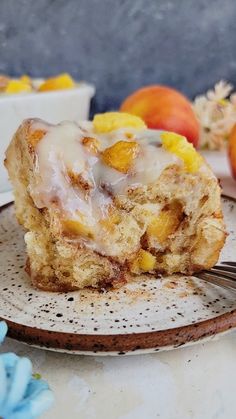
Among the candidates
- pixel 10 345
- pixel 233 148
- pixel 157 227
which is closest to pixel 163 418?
pixel 10 345

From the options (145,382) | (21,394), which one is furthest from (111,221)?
(21,394)

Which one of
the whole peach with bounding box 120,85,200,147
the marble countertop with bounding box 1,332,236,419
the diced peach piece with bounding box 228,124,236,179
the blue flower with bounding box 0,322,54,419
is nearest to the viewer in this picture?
the blue flower with bounding box 0,322,54,419

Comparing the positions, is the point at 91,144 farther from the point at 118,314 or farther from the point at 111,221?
the point at 118,314

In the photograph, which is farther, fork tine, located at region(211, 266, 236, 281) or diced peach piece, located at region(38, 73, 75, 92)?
diced peach piece, located at region(38, 73, 75, 92)

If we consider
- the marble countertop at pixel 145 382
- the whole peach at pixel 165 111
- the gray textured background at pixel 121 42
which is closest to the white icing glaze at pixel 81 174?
the marble countertop at pixel 145 382

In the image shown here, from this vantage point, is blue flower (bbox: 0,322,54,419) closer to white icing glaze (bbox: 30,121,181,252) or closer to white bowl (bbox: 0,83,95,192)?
white icing glaze (bbox: 30,121,181,252)

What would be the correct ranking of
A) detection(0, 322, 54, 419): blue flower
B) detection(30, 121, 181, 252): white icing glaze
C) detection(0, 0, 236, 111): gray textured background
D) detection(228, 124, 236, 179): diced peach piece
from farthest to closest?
detection(0, 0, 236, 111): gray textured background
detection(228, 124, 236, 179): diced peach piece
detection(30, 121, 181, 252): white icing glaze
detection(0, 322, 54, 419): blue flower

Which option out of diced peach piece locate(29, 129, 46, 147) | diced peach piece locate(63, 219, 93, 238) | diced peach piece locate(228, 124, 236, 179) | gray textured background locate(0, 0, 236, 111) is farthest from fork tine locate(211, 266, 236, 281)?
gray textured background locate(0, 0, 236, 111)

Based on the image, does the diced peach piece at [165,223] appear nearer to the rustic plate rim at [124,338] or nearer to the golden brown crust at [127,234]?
the golden brown crust at [127,234]

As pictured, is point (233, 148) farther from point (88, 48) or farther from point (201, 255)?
point (88, 48)
